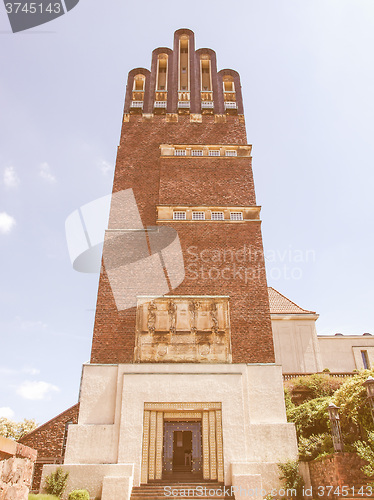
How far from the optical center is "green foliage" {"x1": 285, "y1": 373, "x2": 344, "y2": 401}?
63.7 feet

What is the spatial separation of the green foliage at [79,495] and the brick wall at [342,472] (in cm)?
811

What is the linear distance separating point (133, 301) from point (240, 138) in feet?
46.9

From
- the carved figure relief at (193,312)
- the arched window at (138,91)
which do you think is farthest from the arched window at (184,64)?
the carved figure relief at (193,312)

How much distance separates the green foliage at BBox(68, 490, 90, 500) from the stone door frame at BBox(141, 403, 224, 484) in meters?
2.35

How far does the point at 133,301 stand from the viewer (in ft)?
67.1

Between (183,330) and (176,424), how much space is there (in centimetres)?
423

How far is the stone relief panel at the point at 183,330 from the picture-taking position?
18.5 meters

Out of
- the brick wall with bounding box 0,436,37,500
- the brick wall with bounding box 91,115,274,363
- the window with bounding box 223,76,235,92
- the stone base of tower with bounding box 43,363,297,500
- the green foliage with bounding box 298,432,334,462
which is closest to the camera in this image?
the brick wall with bounding box 0,436,37,500

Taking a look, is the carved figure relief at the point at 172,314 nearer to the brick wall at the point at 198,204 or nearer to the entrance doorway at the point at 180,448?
the brick wall at the point at 198,204

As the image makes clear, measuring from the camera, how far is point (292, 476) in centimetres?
→ 1449

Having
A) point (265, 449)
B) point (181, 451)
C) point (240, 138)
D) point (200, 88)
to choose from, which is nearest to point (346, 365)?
point (181, 451)

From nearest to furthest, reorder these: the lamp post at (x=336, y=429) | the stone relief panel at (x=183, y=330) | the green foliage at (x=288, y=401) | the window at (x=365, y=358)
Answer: the lamp post at (x=336, y=429)
the stone relief panel at (x=183, y=330)
the green foliage at (x=288, y=401)
the window at (x=365, y=358)

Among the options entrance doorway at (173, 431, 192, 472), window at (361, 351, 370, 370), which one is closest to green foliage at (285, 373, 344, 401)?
entrance doorway at (173, 431, 192, 472)

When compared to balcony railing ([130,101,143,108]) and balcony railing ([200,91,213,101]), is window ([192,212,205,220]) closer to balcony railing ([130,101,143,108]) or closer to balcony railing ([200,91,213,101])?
balcony railing ([130,101,143,108])
